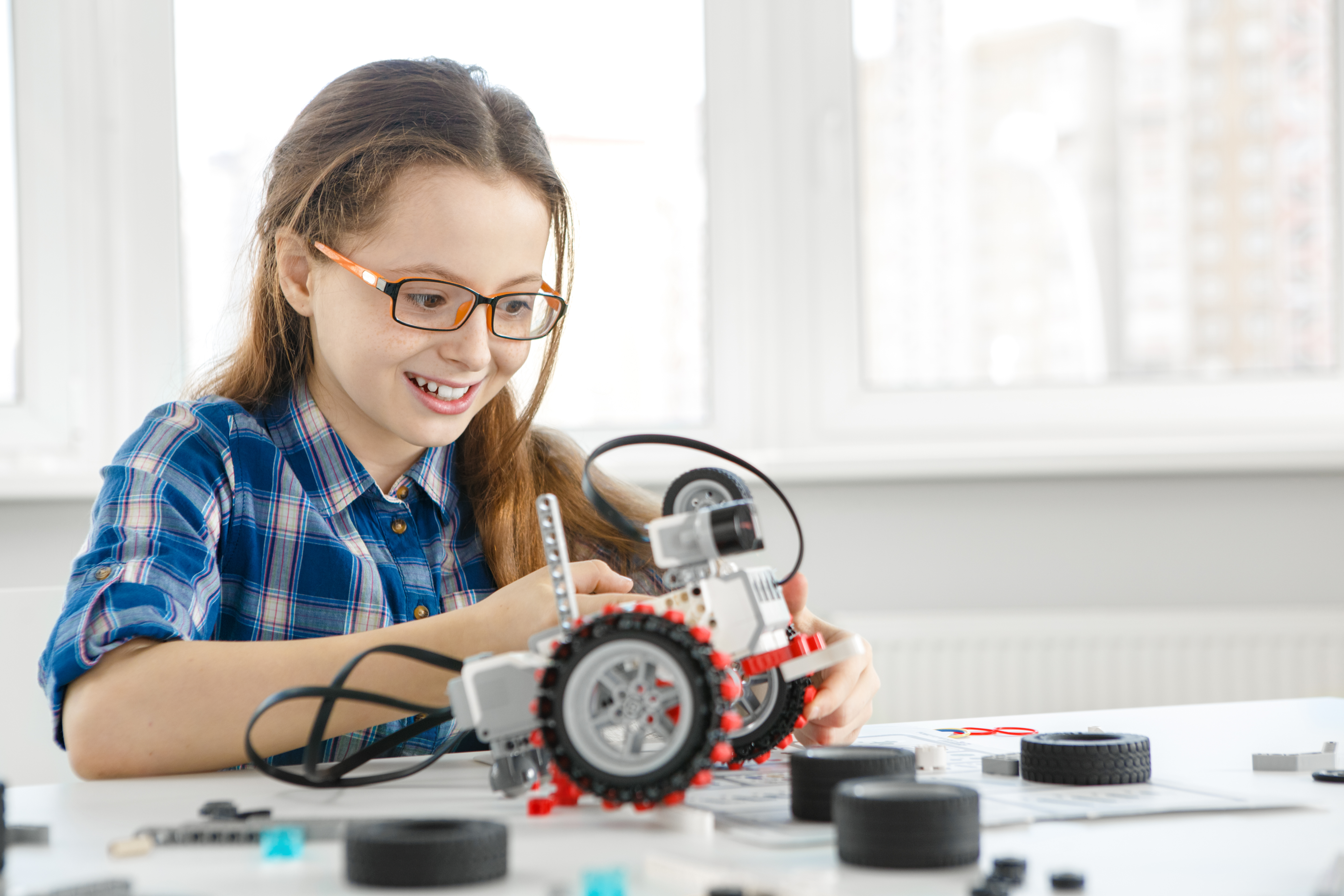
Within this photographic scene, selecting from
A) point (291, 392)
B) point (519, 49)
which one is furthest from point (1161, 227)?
point (291, 392)

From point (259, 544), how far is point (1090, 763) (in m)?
0.75

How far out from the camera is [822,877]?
542 millimetres

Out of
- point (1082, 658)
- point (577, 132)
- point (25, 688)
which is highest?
point (577, 132)

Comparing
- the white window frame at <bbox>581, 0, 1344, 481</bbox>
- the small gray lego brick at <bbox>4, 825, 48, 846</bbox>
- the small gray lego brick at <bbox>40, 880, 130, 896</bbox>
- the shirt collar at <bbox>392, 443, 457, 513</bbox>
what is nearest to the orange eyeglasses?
the shirt collar at <bbox>392, 443, 457, 513</bbox>

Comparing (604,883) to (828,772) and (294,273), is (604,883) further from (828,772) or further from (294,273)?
(294,273)

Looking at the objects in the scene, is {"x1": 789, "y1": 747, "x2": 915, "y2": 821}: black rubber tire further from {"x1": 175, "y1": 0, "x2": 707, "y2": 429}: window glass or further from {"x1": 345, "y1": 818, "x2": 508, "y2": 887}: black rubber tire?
{"x1": 175, "y1": 0, "x2": 707, "y2": 429}: window glass

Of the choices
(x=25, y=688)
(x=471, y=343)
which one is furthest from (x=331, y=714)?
(x=25, y=688)

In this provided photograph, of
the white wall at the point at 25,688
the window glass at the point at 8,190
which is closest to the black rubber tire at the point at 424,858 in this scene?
the white wall at the point at 25,688

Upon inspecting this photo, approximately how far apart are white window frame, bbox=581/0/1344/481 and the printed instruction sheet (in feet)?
4.70

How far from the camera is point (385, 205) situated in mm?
1154

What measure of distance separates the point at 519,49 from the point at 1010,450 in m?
1.14

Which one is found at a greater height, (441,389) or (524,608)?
(441,389)

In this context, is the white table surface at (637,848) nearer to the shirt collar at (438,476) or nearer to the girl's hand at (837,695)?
the girl's hand at (837,695)

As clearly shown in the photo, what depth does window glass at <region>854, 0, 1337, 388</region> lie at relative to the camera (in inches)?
89.0
